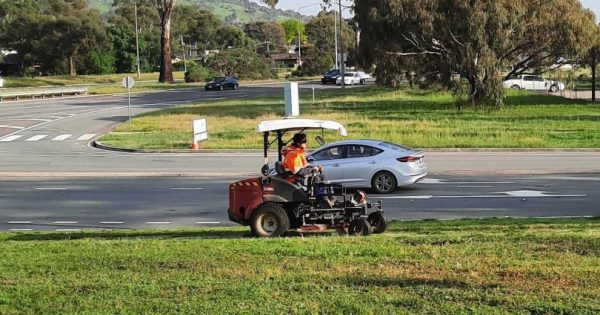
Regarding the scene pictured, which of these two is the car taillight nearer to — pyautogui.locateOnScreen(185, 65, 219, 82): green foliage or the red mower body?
the red mower body

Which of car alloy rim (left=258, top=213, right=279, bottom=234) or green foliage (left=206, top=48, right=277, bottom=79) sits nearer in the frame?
car alloy rim (left=258, top=213, right=279, bottom=234)

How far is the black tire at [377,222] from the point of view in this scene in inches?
493

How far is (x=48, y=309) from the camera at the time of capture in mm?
6793

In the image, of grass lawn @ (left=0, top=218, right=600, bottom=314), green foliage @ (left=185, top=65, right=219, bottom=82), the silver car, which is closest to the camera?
grass lawn @ (left=0, top=218, right=600, bottom=314)

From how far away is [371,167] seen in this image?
20.2 meters

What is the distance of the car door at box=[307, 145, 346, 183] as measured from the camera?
66.6 feet

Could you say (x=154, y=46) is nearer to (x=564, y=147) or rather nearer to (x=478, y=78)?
(x=478, y=78)

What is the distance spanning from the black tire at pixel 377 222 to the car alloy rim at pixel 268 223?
59.8 inches

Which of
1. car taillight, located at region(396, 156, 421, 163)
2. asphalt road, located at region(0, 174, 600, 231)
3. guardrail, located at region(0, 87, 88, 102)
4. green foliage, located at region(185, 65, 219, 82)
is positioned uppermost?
green foliage, located at region(185, 65, 219, 82)

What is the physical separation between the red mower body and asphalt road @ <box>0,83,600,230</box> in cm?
331

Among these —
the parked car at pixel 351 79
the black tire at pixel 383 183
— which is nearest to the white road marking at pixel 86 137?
the black tire at pixel 383 183

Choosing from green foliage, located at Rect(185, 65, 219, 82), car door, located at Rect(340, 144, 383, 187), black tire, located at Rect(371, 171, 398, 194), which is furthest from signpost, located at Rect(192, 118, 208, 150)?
green foliage, located at Rect(185, 65, 219, 82)

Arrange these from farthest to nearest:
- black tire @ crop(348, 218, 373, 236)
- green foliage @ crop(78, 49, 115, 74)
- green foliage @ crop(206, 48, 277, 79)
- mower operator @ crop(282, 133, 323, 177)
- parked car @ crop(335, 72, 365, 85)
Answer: green foliage @ crop(78, 49, 115, 74), green foliage @ crop(206, 48, 277, 79), parked car @ crop(335, 72, 365, 85), mower operator @ crop(282, 133, 323, 177), black tire @ crop(348, 218, 373, 236)

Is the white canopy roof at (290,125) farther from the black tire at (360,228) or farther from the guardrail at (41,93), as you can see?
the guardrail at (41,93)
